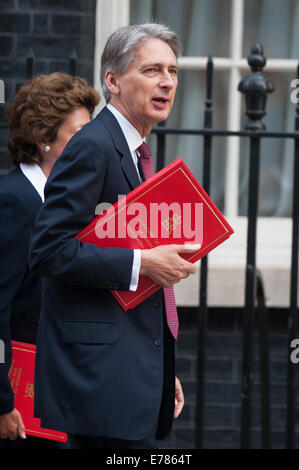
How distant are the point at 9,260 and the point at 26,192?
229 mm

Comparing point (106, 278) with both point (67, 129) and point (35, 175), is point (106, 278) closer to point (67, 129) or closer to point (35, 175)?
point (35, 175)

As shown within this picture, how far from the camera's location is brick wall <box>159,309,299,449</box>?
4461mm

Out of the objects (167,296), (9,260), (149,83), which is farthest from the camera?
(9,260)

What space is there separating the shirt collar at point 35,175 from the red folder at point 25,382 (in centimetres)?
50

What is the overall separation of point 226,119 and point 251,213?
140 centimetres

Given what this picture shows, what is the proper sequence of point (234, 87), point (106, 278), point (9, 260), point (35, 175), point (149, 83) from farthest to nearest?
point (234, 87)
point (35, 175)
point (9, 260)
point (149, 83)
point (106, 278)

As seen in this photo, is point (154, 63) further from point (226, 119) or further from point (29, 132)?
point (226, 119)

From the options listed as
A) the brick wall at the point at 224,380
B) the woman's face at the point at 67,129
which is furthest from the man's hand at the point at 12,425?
the brick wall at the point at 224,380

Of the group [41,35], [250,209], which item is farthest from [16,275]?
[41,35]

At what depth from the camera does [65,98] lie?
2.76 meters

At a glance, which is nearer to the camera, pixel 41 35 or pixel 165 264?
pixel 165 264

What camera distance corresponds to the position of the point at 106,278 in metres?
2.15

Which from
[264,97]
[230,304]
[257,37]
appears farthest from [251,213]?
[257,37]

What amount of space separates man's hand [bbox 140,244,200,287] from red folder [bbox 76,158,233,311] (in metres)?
0.04
